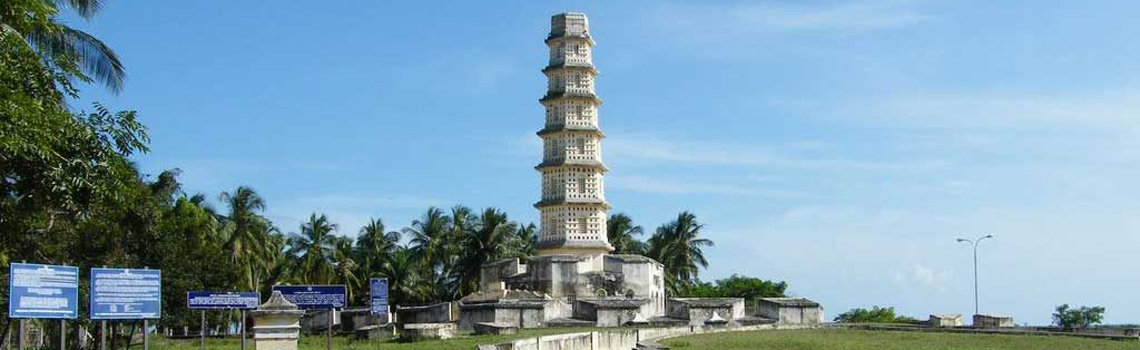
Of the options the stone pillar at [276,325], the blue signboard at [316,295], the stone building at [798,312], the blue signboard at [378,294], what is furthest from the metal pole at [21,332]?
the stone building at [798,312]

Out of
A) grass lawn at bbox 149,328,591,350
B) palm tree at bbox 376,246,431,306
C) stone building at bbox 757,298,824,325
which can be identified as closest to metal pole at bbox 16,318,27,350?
grass lawn at bbox 149,328,591,350

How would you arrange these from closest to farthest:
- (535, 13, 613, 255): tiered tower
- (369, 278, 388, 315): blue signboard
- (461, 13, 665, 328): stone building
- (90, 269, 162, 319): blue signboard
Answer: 1. (90, 269, 162, 319): blue signboard
2. (369, 278, 388, 315): blue signboard
3. (461, 13, 665, 328): stone building
4. (535, 13, 613, 255): tiered tower

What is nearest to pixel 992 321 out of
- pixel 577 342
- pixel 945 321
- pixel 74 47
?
pixel 945 321

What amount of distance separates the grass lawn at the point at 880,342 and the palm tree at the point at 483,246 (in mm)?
27189

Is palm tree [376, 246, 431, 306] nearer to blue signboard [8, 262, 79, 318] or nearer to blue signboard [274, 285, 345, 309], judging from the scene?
blue signboard [274, 285, 345, 309]

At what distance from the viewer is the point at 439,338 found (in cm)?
3722

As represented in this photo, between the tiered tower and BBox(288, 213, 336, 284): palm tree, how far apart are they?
1142cm

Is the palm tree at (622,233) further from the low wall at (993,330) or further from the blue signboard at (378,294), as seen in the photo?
the blue signboard at (378,294)

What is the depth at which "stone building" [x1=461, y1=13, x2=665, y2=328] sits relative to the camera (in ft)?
182

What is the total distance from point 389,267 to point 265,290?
296 inches

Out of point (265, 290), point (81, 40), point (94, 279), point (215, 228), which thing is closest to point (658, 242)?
point (265, 290)

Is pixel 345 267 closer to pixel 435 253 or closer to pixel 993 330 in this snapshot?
pixel 435 253

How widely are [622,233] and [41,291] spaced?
196ft

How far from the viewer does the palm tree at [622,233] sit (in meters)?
76.6
